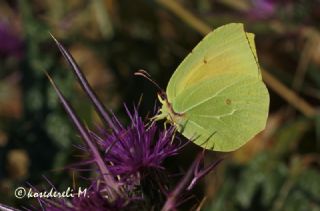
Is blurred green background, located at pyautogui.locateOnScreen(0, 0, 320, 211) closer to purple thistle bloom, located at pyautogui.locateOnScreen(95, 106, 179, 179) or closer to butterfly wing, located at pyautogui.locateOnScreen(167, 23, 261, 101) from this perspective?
butterfly wing, located at pyautogui.locateOnScreen(167, 23, 261, 101)

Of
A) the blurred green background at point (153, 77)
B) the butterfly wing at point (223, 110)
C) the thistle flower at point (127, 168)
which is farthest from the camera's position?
the blurred green background at point (153, 77)

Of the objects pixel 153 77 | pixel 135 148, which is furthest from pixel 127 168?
pixel 153 77

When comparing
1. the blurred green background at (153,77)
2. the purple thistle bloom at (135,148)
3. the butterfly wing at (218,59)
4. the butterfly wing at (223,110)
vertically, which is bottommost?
the blurred green background at (153,77)

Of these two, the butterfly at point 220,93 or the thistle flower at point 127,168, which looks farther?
the butterfly at point 220,93

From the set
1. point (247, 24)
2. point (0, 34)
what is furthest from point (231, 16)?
point (0, 34)

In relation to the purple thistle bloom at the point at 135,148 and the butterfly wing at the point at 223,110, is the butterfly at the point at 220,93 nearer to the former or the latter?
the butterfly wing at the point at 223,110

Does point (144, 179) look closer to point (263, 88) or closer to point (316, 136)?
point (263, 88)

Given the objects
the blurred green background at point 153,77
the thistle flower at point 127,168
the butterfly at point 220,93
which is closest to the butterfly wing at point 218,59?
the butterfly at point 220,93
